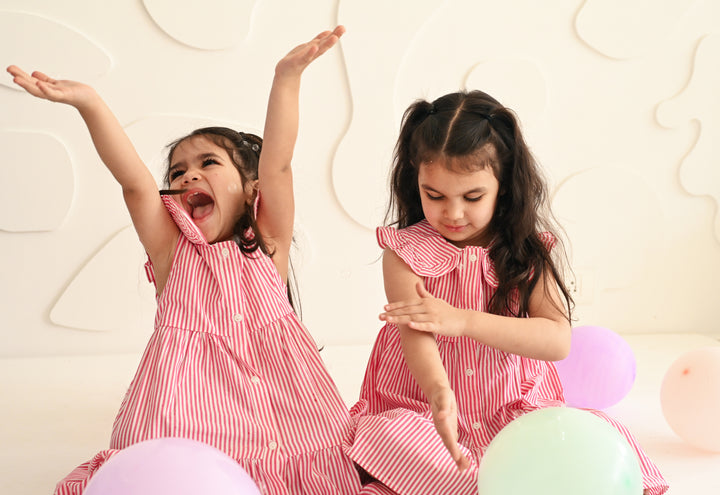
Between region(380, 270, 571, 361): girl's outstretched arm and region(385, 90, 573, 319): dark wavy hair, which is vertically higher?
region(385, 90, 573, 319): dark wavy hair

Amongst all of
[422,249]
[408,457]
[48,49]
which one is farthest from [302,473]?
[48,49]

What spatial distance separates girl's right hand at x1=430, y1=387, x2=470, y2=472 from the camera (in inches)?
39.7

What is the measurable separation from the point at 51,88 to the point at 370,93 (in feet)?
3.64

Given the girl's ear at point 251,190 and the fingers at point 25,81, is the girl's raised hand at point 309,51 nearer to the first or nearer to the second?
the girl's ear at point 251,190

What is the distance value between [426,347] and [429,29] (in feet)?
3.83

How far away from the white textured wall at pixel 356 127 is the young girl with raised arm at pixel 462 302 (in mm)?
777

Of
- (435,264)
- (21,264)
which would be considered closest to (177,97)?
(21,264)

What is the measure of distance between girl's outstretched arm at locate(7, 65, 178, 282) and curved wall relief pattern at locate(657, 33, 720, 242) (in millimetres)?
1537

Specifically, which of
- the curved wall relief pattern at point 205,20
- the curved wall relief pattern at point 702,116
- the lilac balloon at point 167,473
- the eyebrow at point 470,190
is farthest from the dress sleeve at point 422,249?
the curved wall relief pattern at point 702,116

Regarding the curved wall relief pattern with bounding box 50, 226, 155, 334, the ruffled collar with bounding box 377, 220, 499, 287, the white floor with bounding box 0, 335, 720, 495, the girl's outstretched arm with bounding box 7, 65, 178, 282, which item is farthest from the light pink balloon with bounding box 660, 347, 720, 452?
the curved wall relief pattern with bounding box 50, 226, 155, 334

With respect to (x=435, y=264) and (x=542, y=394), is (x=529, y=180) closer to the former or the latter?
(x=435, y=264)

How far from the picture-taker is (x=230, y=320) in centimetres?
126

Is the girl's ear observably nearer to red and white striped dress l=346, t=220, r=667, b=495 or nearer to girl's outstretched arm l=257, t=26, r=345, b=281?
girl's outstretched arm l=257, t=26, r=345, b=281

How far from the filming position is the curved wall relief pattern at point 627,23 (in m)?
2.14
